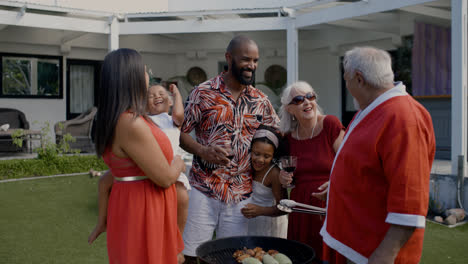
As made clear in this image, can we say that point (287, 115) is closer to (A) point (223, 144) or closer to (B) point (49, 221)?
(A) point (223, 144)

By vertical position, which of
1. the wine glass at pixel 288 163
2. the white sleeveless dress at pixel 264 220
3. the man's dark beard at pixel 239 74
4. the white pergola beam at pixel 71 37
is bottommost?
the white sleeveless dress at pixel 264 220

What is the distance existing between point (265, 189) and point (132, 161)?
1.03 m

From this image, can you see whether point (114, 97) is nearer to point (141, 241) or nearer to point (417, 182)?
point (141, 241)

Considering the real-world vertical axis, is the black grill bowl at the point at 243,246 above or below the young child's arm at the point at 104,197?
below

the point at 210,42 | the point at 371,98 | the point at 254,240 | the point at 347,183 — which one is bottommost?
the point at 254,240

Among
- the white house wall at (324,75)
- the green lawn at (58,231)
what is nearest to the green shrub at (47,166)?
the green lawn at (58,231)

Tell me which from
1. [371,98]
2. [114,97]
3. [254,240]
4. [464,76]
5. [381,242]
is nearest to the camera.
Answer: [381,242]

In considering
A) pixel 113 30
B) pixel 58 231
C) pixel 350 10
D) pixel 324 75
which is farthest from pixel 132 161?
pixel 324 75

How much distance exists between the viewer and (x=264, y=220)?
2.89m

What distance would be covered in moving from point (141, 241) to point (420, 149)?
130 centimetres

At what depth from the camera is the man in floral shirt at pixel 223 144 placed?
8.98 feet

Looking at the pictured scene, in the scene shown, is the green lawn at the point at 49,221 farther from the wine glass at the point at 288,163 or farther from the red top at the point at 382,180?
the red top at the point at 382,180

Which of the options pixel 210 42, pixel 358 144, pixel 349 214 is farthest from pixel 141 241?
pixel 210 42

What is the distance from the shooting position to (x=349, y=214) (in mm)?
1783
